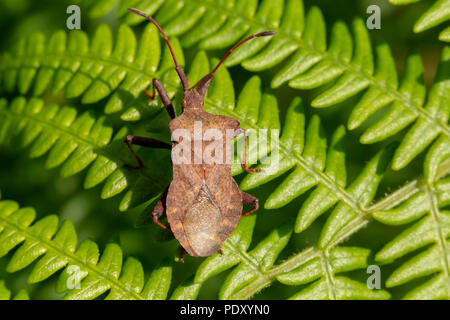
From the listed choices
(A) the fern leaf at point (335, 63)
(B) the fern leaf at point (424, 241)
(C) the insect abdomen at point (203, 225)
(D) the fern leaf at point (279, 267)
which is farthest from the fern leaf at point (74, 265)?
(A) the fern leaf at point (335, 63)

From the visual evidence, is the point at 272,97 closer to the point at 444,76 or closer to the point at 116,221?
the point at 444,76

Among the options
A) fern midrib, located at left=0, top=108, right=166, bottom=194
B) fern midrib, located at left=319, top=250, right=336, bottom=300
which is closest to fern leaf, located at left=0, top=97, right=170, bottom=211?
fern midrib, located at left=0, top=108, right=166, bottom=194

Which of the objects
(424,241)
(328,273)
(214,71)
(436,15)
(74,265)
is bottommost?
(74,265)

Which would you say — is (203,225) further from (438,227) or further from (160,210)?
(438,227)

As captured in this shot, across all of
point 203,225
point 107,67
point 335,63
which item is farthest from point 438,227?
point 107,67

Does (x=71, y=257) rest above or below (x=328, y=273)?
below

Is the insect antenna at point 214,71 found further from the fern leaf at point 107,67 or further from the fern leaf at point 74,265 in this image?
the fern leaf at point 74,265
